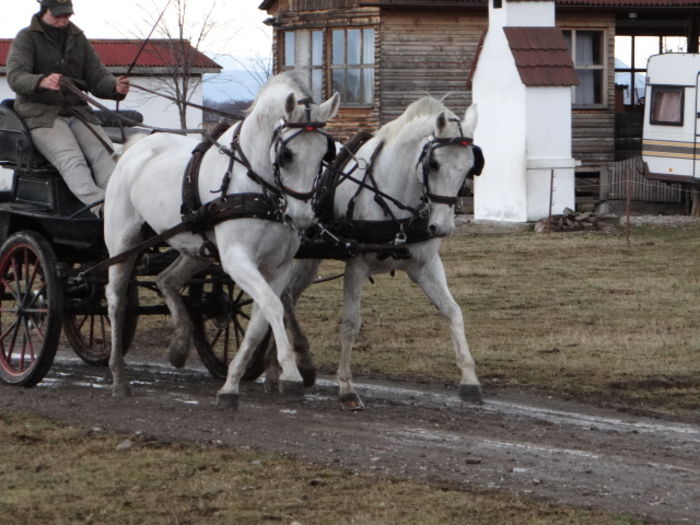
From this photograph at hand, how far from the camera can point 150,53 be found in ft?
140

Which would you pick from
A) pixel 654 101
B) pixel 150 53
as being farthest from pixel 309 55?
pixel 150 53

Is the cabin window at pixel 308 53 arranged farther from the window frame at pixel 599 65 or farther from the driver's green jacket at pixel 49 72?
the driver's green jacket at pixel 49 72

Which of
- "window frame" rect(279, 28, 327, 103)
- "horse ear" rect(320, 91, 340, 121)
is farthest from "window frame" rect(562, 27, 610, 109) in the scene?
"horse ear" rect(320, 91, 340, 121)

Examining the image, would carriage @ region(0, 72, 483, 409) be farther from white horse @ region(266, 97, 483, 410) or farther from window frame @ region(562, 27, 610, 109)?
window frame @ region(562, 27, 610, 109)

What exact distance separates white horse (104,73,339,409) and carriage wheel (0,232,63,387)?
16.6 inches

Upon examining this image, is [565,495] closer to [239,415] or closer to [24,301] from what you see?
[239,415]

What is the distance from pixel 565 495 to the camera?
6855 mm

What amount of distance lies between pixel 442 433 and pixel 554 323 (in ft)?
19.3

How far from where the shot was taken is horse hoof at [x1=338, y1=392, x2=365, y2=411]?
371 inches

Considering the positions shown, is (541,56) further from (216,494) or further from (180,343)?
(216,494)

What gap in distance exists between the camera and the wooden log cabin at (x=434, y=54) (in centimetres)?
3014

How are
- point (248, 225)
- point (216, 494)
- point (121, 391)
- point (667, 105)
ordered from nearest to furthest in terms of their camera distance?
point (216, 494) → point (248, 225) → point (121, 391) → point (667, 105)

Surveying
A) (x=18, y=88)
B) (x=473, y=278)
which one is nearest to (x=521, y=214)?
(x=473, y=278)

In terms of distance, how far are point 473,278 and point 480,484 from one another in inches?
448
